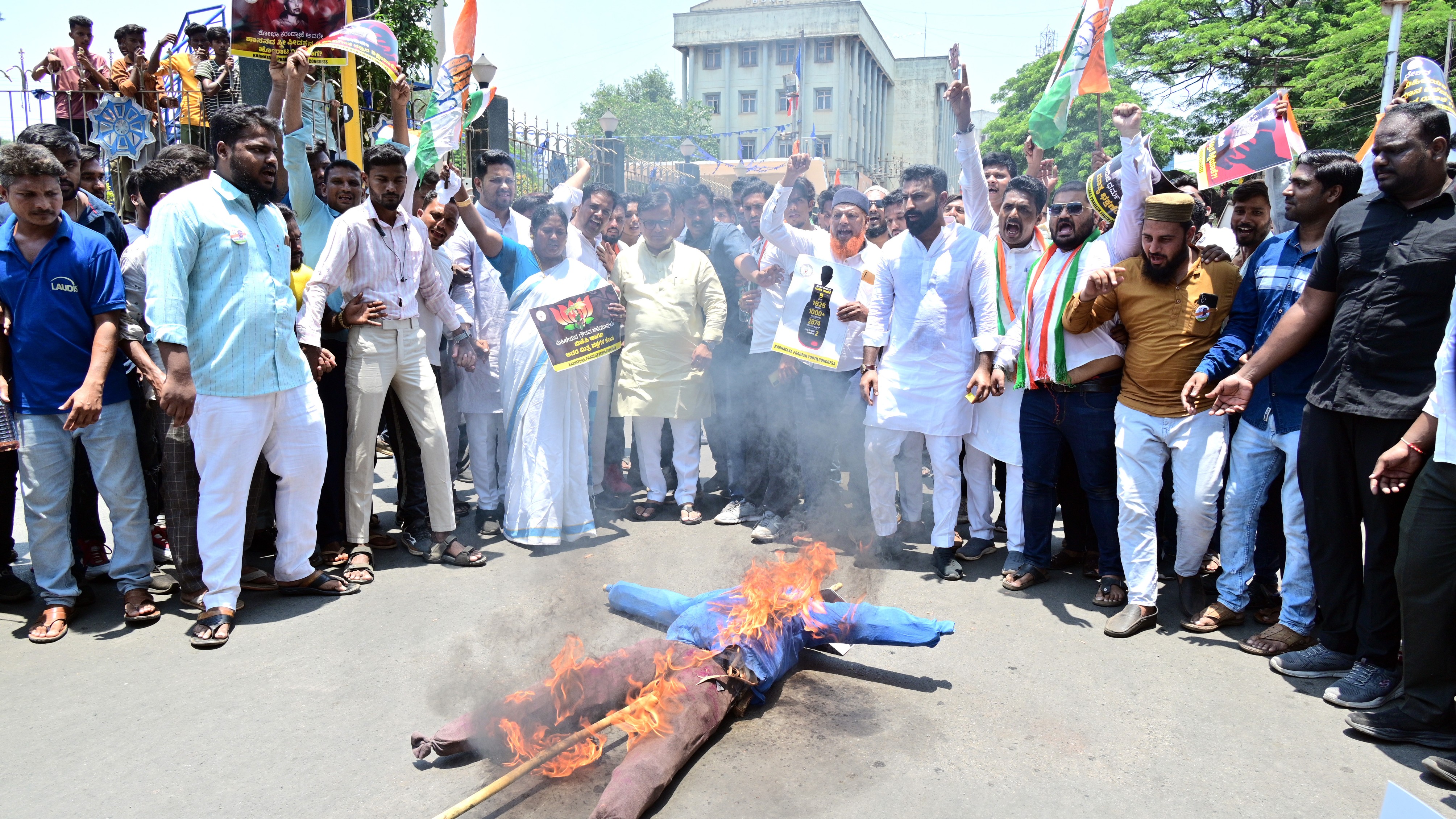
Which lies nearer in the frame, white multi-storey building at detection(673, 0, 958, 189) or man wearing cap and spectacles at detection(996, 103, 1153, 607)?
man wearing cap and spectacles at detection(996, 103, 1153, 607)

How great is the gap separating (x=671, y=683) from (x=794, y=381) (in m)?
3.48

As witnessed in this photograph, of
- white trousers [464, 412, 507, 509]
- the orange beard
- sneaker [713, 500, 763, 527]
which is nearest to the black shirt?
the orange beard

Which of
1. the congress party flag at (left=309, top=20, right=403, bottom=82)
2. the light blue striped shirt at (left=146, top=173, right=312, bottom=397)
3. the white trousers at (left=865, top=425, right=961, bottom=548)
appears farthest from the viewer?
the white trousers at (left=865, top=425, right=961, bottom=548)

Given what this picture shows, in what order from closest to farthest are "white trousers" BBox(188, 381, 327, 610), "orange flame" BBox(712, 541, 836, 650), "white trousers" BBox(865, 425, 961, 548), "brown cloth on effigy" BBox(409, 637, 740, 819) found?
"brown cloth on effigy" BBox(409, 637, 740, 819) < "orange flame" BBox(712, 541, 836, 650) < "white trousers" BBox(188, 381, 327, 610) < "white trousers" BBox(865, 425, 961, 548)

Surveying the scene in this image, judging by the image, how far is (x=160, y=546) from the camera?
5371 millimetres

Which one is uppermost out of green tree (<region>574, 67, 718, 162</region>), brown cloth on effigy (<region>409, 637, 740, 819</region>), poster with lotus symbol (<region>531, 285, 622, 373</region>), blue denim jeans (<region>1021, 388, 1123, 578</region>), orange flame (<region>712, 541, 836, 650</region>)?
green tree (<region>574, 67, 718, 162</region>)

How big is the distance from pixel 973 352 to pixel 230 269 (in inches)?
159

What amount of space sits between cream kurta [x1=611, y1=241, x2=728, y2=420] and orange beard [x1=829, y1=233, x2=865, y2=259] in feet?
2.84

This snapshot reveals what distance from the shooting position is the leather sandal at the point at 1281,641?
4.21m

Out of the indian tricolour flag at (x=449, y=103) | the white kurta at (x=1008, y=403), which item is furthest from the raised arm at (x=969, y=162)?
the indian tricolour flag at (x=449, y=103)

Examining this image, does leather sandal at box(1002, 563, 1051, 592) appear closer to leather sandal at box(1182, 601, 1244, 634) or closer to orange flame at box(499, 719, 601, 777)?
leather sandal at box(1182, 601, 1244, 634)

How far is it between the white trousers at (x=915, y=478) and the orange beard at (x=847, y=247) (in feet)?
4.48

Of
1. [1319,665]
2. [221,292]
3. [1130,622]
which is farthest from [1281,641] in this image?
[221,292]

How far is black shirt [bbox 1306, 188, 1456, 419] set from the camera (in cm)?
359
